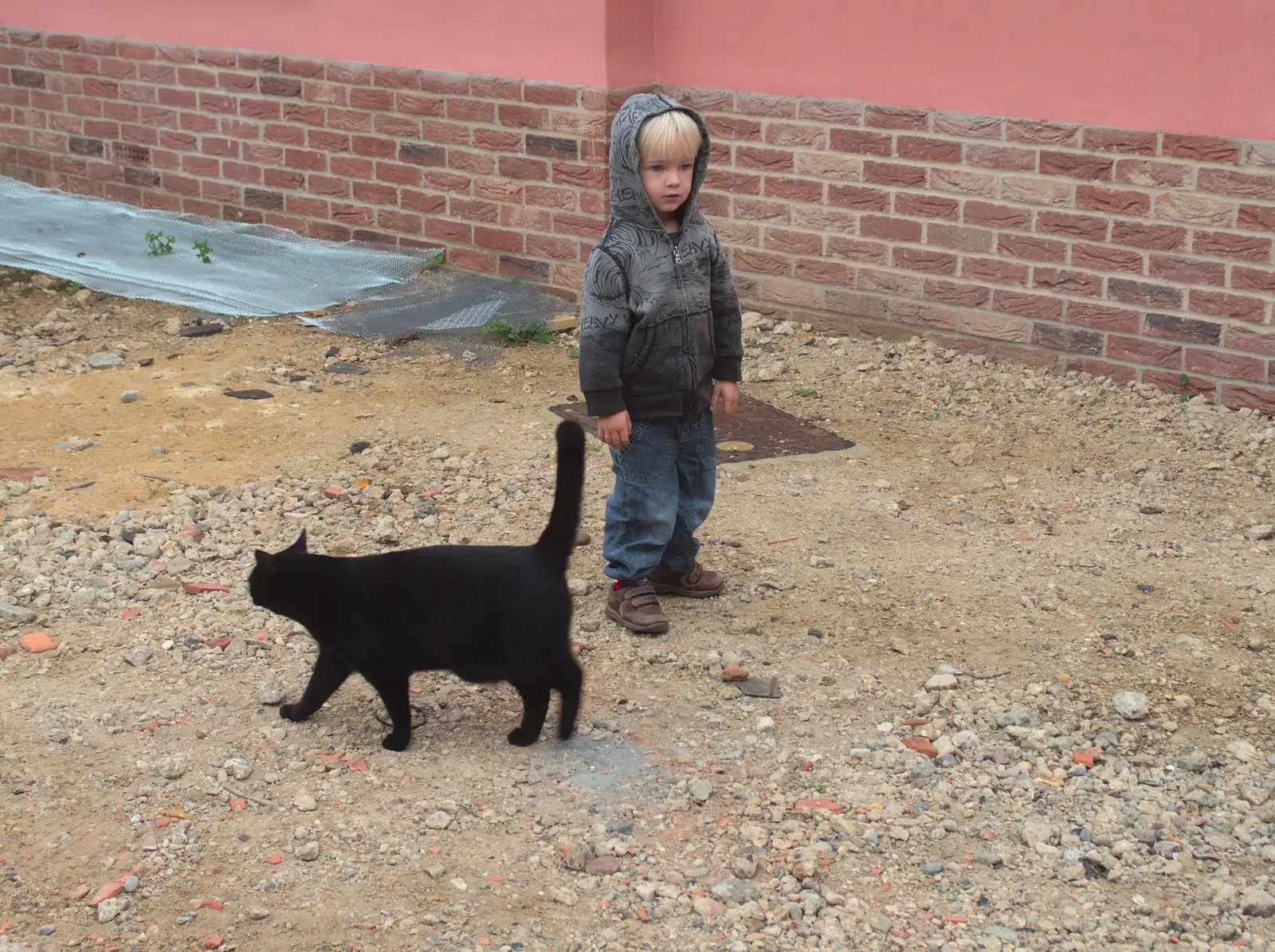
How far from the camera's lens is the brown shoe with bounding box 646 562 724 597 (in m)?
4.55

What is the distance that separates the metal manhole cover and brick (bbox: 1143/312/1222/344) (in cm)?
152

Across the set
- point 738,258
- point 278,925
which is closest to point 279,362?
point 738,258

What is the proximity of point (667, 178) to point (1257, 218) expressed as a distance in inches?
126

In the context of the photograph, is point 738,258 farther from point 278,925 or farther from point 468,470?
point 278,925

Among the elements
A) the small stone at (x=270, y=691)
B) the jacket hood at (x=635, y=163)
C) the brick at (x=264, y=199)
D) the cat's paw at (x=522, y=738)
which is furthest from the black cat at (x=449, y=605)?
the brick at (x=264, y=199)

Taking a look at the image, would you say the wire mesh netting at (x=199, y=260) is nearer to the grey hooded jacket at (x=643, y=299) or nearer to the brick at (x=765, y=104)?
the brick at (x=765, y=104)

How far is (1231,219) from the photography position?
5.96 metres

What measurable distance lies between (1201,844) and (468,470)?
3132 mm

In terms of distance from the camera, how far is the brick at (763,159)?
23.1ft

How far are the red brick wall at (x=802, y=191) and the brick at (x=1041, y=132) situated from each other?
11 mm

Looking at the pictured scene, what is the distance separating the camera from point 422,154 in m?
7.92

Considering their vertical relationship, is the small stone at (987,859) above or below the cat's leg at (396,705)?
below

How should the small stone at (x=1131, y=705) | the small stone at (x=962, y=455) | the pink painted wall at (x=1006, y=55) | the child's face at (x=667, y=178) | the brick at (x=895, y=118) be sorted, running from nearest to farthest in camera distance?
the small stone at (x=1131, y=705) < the child's face at (x=667, y=178) < the small stone at (x=962, y=455) < the pink painted wall at (x=1006, y=55) < the brick at (x=895, y=118)

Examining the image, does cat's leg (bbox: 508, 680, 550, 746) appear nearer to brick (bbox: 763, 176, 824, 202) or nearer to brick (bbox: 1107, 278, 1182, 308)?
brick (bbox: 1107, 278, 1182, 308)
